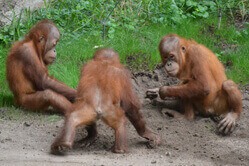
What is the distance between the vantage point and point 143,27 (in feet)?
28.9

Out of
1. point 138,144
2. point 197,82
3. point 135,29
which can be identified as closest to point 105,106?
point 138,144

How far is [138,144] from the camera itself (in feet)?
19.6

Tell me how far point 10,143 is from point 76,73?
1918mm

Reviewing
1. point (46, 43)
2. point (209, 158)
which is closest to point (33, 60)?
point (46, 43)

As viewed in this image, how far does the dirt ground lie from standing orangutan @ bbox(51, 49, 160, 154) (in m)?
0.13

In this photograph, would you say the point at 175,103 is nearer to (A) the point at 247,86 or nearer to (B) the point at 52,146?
(A) the point at 247,86

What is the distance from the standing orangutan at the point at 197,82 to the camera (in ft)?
21.7

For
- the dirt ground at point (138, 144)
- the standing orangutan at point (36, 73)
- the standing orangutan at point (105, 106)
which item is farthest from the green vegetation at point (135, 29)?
the standing orangutan at point (105, 106)

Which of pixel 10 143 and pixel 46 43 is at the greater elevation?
pixel 46 43

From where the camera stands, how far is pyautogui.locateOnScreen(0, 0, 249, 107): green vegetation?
7938 millimetres

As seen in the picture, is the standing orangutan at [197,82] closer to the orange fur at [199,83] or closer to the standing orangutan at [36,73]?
the orange fur at [199,83]

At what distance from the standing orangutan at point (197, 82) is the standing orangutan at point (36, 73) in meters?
1.07

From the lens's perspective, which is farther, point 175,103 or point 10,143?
point 175,103

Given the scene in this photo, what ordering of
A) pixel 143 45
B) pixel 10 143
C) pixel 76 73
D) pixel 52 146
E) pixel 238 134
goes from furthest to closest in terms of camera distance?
pixel 143 45 < pixel 76 73 < pixel 238 134 < pixel 10 143 < pixel 52 146
